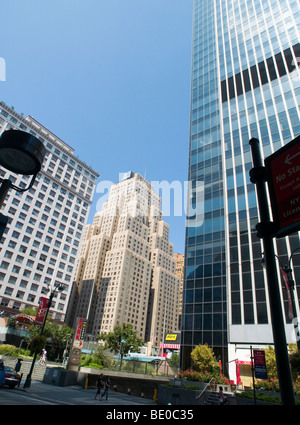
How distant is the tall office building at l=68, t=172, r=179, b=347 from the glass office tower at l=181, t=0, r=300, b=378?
9833 centimetres

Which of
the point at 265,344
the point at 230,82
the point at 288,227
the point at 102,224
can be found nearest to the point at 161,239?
the point at 102,224

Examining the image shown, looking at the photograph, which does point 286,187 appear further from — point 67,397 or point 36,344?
point 36,344

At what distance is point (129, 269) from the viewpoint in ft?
479

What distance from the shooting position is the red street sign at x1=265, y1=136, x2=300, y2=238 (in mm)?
4445

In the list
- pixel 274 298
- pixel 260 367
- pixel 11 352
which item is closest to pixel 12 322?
pixel 11 352

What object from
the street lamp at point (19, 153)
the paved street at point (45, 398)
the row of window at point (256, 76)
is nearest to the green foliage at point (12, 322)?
the paved street at point (45, 398)

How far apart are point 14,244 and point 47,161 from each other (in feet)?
103

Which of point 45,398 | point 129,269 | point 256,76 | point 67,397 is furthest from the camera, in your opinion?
point 129,269

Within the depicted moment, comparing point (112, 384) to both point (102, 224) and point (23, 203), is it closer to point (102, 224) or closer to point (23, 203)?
point (23, 203)

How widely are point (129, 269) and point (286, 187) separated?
14526cm

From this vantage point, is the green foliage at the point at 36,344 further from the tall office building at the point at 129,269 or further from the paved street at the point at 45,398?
the tall office building at the point at 129,269

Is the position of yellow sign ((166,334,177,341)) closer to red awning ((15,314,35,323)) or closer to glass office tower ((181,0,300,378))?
red awning ((15,314,35,323))

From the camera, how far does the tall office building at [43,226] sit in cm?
7350

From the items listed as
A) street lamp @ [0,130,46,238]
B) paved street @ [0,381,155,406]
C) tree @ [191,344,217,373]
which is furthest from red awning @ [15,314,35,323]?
street lamp @ [0,130,46,238]
